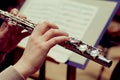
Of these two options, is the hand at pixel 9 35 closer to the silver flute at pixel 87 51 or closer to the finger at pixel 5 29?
the finger at pixel 5 29

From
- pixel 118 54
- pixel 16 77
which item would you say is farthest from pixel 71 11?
pixel 118 54

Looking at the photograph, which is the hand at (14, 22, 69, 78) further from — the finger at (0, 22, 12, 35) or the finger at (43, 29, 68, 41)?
the finger at (0, 22, 12, 35)

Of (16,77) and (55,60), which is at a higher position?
(16,77)

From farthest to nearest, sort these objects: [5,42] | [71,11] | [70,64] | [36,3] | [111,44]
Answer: [111,44] → [36,3] → [71,11] → [70,64] → [5,42]

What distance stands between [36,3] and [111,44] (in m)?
0.88

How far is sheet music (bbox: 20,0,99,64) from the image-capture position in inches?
48.1

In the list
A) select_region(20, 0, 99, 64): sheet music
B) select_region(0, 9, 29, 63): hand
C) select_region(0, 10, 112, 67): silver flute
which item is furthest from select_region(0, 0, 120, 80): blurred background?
select_region(0, 10, 112, 67): silver flute

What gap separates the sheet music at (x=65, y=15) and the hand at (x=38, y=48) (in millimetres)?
446

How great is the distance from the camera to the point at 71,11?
1312mm

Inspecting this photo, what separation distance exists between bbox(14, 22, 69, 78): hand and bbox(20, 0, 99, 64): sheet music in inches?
17.5

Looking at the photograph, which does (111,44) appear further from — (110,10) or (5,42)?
(5,42)

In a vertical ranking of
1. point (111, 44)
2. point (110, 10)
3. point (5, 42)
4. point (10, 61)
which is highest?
point (110, 10)

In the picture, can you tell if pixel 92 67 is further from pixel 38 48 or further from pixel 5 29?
pixel 38 48

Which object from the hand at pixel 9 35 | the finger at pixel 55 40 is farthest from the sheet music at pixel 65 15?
the finger at pixel 55 40
